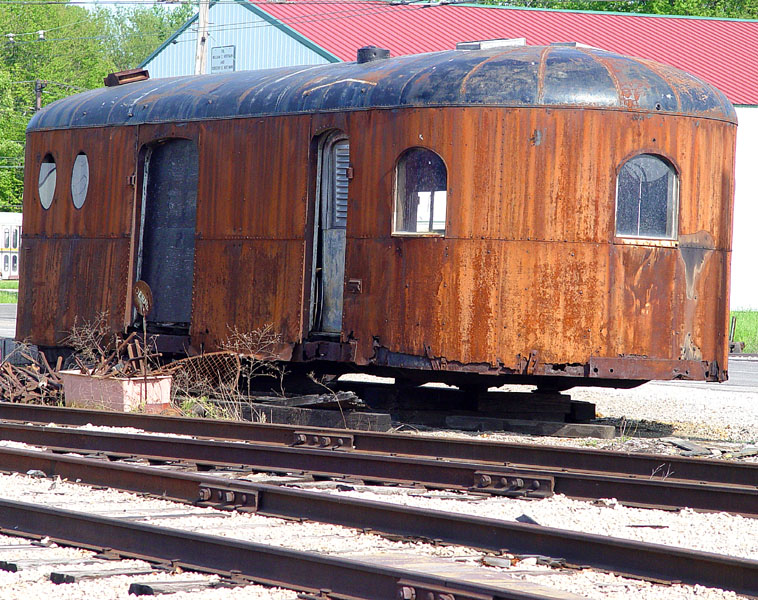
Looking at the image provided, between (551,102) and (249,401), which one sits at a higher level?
(551,102)

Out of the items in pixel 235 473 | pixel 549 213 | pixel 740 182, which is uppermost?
pixel 740 182

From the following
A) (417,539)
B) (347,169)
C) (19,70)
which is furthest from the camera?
(19,70)

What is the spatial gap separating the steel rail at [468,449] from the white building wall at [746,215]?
25292 millimetres

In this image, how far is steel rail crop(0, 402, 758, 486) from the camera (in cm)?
824

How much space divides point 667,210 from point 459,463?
395cm

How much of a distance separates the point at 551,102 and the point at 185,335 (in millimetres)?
4911

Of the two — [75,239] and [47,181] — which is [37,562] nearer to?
[75,239]

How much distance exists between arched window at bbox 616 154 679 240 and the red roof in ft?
76.0

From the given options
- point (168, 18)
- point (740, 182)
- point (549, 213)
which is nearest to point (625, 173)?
point (549, 213)

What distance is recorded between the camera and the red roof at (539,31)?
113 feet

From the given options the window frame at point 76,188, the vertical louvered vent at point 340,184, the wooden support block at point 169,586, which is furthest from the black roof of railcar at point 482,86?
the wooden support block at point 169,586

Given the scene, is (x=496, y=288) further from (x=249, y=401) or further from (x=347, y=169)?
(x=249, y=401)

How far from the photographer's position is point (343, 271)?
11594 millimetres

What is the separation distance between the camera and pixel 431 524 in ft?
20.4
